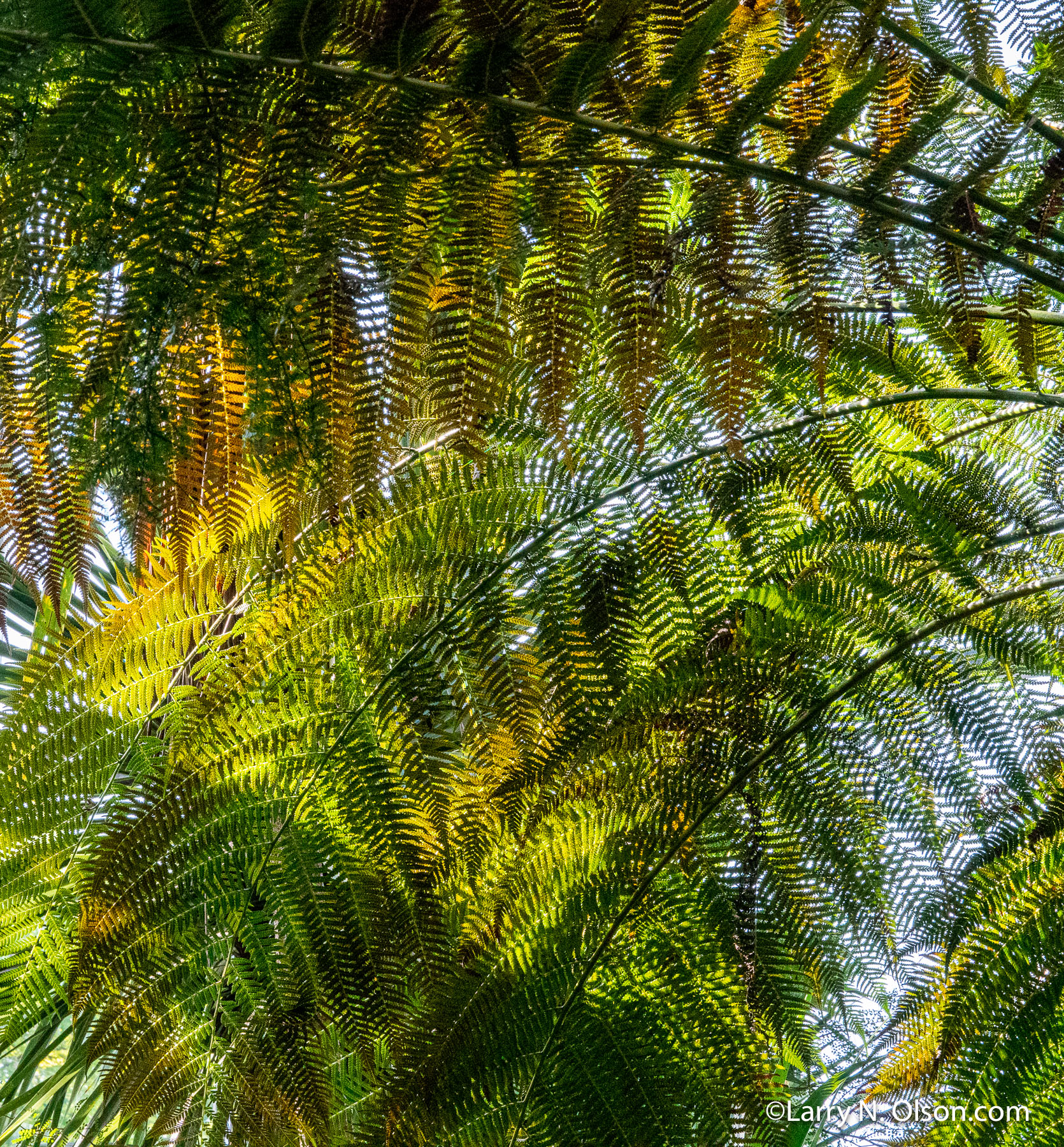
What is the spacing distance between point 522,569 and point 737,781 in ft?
1.18

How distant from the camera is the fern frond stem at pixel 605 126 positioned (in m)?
0.75

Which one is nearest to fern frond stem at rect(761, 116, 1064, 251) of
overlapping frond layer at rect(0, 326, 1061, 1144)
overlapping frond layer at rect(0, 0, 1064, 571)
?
overlapping frond layer at rect(0, 0, 1064, 571)

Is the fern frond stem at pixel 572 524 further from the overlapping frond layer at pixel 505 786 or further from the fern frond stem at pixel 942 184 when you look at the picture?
the fern frond stem at pixel 942 184

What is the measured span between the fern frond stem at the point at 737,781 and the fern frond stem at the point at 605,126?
0.42 meters

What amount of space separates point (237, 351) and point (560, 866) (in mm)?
658

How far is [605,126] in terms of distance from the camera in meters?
0.79

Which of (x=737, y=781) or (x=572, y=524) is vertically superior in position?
(x=572, y=524)

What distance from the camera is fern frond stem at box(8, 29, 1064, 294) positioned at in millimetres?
745

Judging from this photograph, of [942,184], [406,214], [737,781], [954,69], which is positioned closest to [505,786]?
[737,781]

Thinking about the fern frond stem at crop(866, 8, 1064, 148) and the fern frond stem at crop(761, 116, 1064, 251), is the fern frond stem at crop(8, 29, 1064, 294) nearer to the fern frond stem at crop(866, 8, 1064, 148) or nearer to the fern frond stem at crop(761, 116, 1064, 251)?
the fern frond stem at crop(761, 116, 1064, 251)

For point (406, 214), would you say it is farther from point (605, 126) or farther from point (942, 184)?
point (942, 184)

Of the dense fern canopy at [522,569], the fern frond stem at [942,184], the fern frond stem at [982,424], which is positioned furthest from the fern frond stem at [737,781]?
the fern frond stem at [942,184]

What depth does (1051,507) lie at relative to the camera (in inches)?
50.3

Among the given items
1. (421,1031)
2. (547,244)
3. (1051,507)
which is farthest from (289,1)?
(1051,507)
